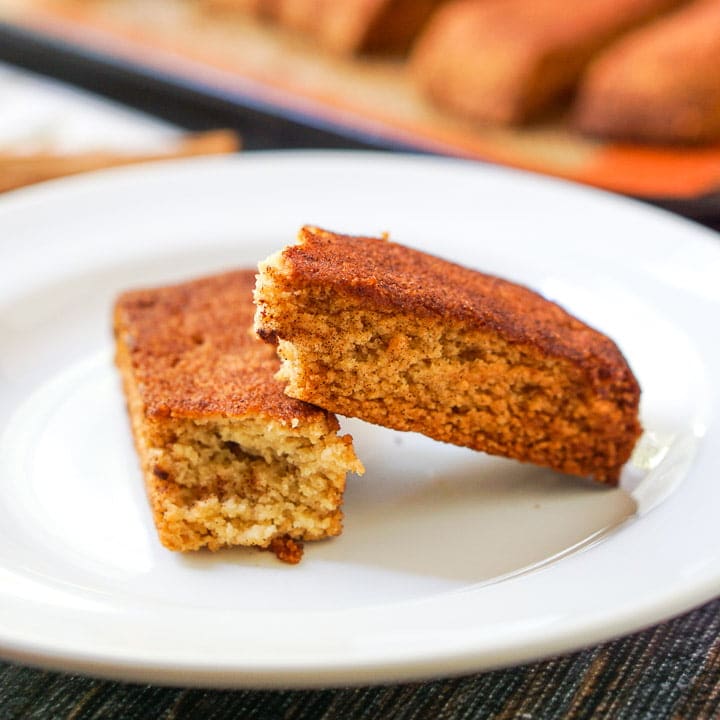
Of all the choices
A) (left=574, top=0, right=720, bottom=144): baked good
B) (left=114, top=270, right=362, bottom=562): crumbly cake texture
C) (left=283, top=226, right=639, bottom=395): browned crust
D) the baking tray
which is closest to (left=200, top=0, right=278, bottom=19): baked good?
the baking tray

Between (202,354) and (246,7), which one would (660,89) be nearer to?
(246,7)

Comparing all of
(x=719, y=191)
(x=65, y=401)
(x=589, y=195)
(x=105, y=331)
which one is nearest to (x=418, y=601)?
(x=65, y=401)

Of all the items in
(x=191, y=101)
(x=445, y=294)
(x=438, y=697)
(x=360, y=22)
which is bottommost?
(x=191, y=101)

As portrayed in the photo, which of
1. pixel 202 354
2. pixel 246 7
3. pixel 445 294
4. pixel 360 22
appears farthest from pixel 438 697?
pixel 246 7

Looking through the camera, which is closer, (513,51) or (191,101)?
(513,51)

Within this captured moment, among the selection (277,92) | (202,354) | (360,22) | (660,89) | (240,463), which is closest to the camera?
(240,463)

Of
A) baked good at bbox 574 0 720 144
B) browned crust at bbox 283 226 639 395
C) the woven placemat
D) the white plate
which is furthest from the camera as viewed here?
baked good at bbox 574 0 720 144

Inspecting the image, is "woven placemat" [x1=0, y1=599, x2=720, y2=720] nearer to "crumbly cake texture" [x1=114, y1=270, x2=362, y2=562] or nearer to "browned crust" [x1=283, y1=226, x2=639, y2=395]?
"crumbly cake texture" [x1=114, y1=270, x2=362, y2=562]

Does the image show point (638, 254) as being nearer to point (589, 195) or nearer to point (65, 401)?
point (589, 195)

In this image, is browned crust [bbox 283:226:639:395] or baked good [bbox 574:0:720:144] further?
baked good [bbox 574:0:720:144]
